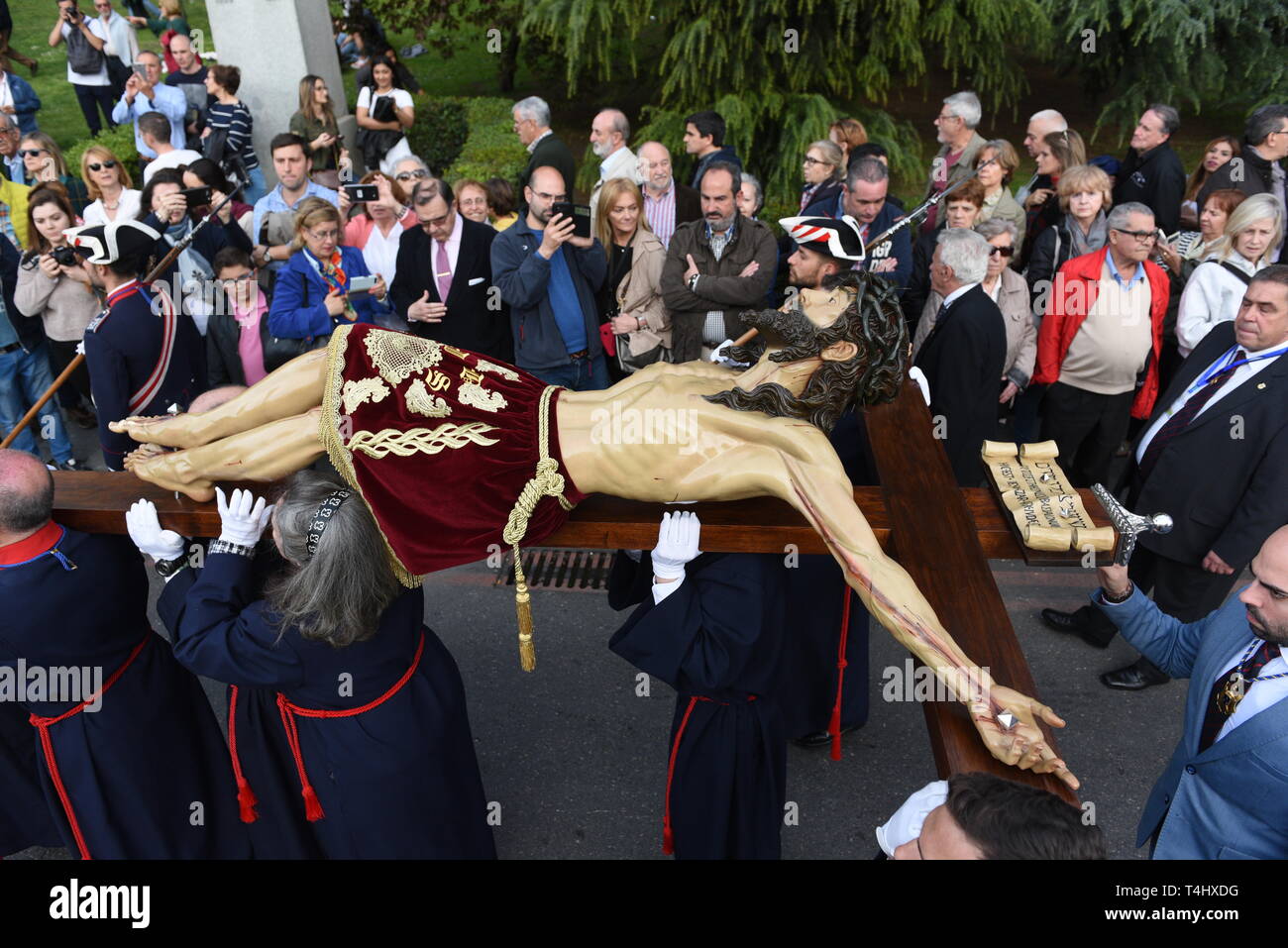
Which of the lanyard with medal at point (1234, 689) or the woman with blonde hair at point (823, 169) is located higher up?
the woman with blonde hair at point (823, 169)

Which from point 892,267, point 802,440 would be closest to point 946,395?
point 892,267

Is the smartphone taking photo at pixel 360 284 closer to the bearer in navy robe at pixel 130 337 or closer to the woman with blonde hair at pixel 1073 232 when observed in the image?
the bearer in navy robe at pixel 130 337

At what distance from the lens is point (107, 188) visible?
745 cm

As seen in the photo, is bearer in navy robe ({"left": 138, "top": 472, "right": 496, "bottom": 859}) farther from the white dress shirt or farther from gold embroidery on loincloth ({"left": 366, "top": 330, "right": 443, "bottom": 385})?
the white dress shirt

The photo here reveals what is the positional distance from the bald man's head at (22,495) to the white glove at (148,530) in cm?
26

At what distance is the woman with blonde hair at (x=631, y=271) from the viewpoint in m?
6.50

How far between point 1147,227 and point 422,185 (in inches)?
170

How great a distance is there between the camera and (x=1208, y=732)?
10.0 feet

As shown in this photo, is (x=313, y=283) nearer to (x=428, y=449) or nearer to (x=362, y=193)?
(x=362, y=193)

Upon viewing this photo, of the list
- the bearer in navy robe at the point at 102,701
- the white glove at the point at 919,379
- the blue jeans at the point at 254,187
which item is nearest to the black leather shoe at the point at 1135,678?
the white glove at the point at 919,379

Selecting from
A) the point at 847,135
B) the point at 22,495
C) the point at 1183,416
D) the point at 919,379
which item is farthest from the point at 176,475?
the point at 847,135

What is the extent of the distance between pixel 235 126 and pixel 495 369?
733 cm

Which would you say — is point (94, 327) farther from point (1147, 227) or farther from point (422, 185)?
point (1147, 227)

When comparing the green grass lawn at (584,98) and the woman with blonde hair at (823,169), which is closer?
the woman with blonde hair at (823,169)
